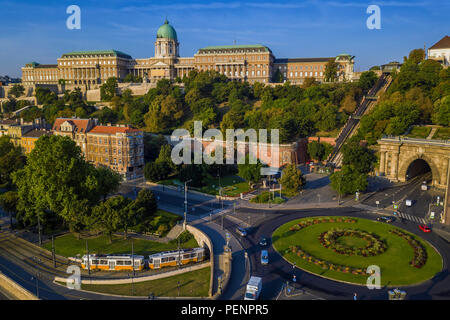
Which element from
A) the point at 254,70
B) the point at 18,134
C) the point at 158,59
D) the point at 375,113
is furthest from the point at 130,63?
the point at 375,113

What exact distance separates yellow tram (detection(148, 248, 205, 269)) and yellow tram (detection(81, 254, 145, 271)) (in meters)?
1.48

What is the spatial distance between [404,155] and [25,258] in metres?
72.1

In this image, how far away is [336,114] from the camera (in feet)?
334

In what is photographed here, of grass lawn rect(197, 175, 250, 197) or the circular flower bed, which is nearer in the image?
the circular flower bed

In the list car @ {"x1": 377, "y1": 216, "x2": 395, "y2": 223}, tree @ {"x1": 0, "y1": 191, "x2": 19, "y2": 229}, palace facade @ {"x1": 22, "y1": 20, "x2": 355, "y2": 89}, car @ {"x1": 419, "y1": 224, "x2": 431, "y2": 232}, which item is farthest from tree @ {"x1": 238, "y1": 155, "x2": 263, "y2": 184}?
palace facade @ {"x1": 22, "y1": 20, "x2": 355, "y2": 89}

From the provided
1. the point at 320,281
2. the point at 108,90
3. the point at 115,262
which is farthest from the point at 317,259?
the point at 108,90

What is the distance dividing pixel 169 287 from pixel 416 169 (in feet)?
211

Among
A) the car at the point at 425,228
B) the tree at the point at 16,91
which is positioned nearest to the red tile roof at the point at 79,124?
the car at the point at 425,228

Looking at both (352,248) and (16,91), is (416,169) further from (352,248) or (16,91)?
(16,91)

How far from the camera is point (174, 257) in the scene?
4369 cm

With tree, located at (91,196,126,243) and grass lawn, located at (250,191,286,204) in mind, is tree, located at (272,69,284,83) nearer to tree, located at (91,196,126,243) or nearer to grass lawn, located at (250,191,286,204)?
grass lawn, located at (250,191,286,204)

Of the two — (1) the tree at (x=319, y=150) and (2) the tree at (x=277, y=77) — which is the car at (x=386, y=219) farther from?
(2) the tree at (x=277, y=77)

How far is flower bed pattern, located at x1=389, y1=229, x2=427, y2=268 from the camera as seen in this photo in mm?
39500

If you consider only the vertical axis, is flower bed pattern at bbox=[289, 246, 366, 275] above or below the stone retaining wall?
above
